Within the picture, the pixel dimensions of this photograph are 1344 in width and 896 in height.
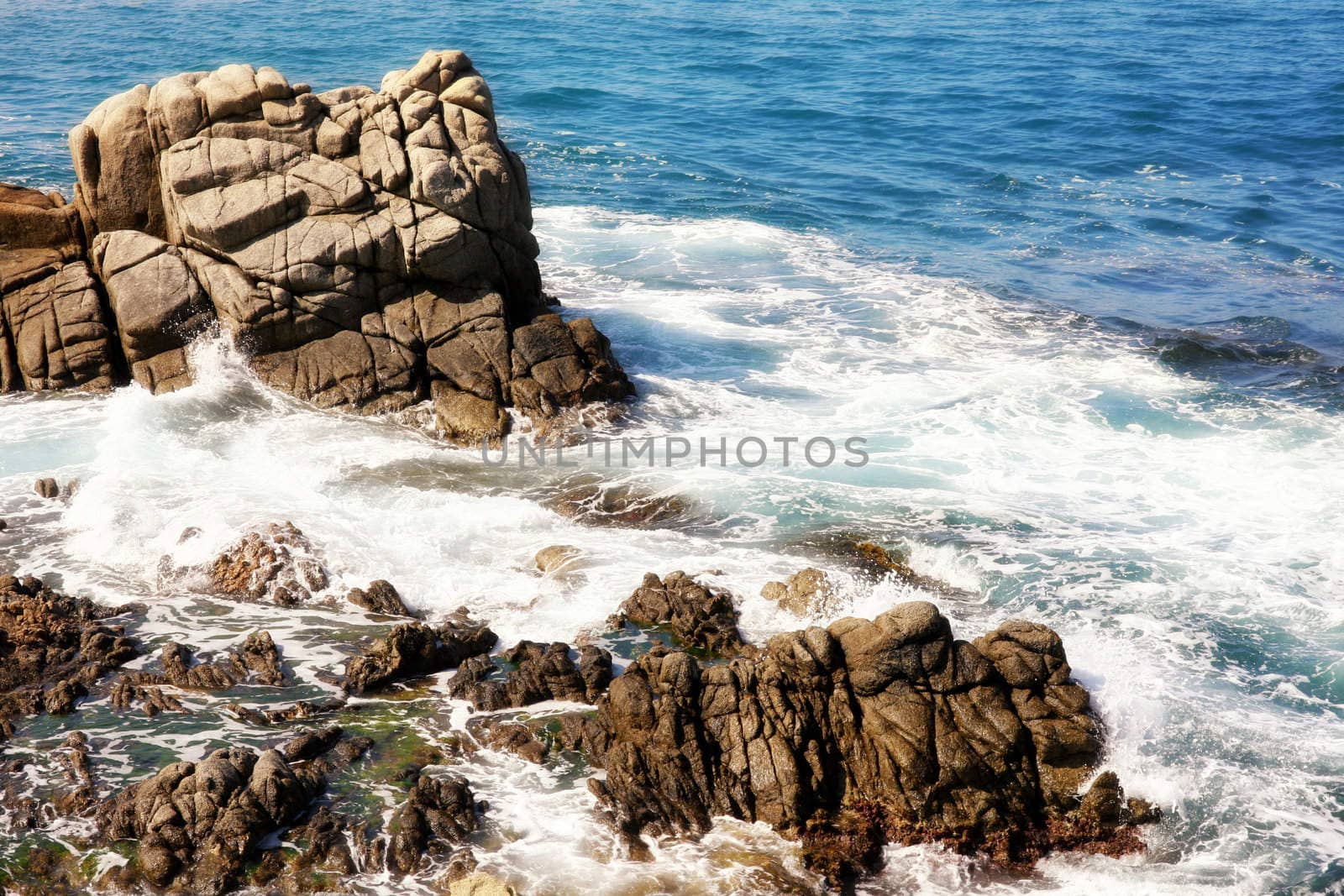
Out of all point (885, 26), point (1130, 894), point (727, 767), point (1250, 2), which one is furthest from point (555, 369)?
point (1250, 2)

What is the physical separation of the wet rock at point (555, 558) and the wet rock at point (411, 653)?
1.85 m

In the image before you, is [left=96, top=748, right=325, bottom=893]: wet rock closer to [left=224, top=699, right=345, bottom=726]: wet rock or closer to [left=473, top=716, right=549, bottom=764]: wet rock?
[left=224, top=699, right=345, bottom=726]: wet rock

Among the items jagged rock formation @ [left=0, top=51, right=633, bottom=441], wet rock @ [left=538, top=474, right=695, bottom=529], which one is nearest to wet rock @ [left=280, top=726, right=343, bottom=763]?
wet rock @ [left=538, top=474, right=695, bottom=529]

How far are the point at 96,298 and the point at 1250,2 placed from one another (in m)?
65.2

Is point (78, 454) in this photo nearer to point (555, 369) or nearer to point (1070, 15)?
point (555, 369)

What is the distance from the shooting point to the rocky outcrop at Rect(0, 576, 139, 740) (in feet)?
46.2

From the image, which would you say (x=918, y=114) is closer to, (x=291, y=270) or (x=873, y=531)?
(x=291, y=270)

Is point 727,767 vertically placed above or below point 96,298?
below

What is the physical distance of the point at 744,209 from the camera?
38.0m

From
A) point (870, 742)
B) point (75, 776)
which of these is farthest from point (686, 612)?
point (75, 776)

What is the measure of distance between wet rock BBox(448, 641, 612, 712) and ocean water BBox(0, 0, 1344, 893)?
1.44 ft

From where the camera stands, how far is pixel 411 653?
15.2 metres

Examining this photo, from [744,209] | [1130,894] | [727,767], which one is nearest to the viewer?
[1130,894]

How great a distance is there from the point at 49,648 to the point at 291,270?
30.4 feet
